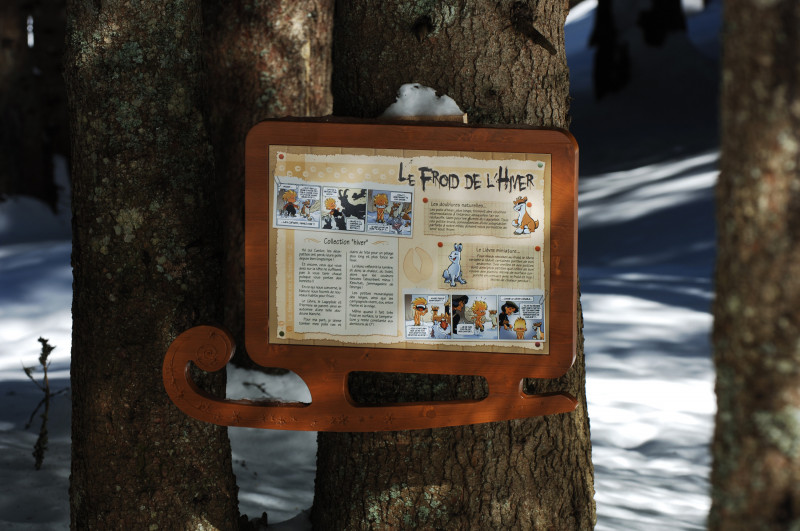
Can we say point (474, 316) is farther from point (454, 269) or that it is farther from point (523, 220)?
point (523, 220)

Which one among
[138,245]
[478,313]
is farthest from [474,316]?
[138,245]

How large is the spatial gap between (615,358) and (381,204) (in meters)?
3.11

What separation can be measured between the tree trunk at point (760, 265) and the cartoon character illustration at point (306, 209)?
1.14 meters

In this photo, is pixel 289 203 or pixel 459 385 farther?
pixel 459 385

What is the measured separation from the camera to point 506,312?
6.94ft

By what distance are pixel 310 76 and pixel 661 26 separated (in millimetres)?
12550

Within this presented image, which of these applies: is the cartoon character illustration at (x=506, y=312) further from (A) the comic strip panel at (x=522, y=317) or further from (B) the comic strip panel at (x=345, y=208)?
(B) the comic strip panel at (x=345, y=208)

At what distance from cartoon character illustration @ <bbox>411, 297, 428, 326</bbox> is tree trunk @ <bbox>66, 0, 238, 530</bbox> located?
0.60 meters

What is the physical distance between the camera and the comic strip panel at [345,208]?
212 centimetres

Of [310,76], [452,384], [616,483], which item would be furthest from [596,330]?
[452,384]

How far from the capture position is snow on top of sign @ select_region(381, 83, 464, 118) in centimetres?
218

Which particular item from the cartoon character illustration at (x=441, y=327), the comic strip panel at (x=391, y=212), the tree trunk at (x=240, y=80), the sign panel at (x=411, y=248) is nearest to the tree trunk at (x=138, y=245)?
the sign panel at (x=411, y=248)

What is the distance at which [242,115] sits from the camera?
4066mm

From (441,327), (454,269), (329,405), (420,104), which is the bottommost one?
(329,405)
